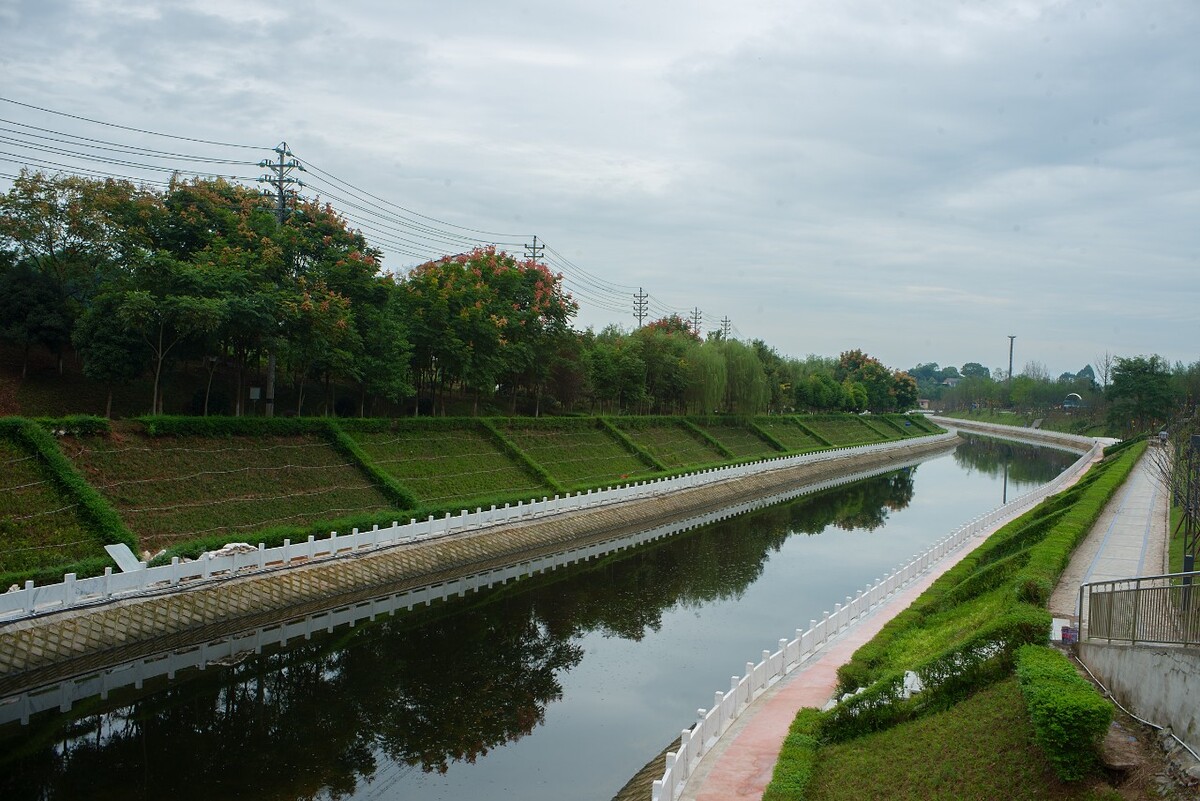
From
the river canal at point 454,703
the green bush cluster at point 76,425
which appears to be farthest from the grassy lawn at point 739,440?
the green bush cluster at point 76,425

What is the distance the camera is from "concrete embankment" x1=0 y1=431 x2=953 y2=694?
1460 cm

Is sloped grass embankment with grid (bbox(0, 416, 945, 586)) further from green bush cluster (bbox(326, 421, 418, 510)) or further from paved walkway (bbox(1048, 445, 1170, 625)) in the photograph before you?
paved walkway (bbox(1048, 445, 1170, 625))

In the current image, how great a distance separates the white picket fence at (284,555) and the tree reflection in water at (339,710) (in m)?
2.29

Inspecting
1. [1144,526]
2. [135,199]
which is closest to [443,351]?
[135,199]

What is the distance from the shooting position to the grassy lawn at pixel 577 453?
119 ft

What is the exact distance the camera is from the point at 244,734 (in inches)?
515

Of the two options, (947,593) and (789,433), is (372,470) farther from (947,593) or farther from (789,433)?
(789,433)

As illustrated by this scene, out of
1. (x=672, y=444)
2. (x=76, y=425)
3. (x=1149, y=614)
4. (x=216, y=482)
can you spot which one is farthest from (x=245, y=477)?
(x=672, y=444)

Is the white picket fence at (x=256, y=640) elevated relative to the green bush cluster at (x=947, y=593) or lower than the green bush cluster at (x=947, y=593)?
lower

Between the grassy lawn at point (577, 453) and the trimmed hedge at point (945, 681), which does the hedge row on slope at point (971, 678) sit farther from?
the grassy lawn at point (577, 453)

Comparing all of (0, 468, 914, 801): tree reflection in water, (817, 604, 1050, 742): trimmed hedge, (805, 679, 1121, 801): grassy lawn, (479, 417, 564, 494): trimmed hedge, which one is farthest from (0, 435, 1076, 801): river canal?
(479, 417, 564, 494): trimmed hedge

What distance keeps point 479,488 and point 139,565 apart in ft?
46.5

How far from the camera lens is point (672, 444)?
4728cm

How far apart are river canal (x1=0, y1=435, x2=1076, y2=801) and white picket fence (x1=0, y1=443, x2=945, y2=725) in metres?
0.38
